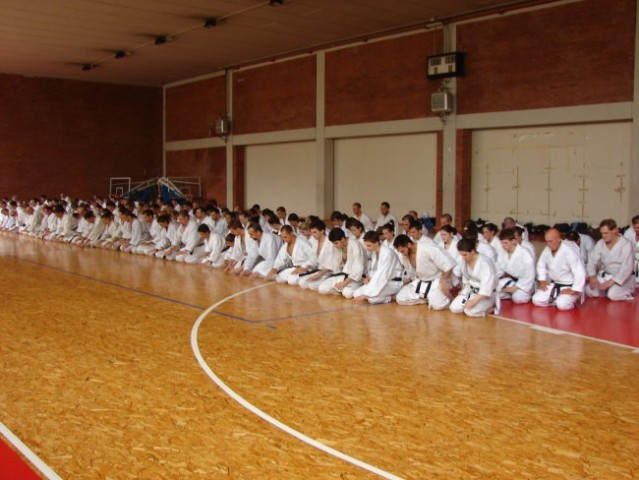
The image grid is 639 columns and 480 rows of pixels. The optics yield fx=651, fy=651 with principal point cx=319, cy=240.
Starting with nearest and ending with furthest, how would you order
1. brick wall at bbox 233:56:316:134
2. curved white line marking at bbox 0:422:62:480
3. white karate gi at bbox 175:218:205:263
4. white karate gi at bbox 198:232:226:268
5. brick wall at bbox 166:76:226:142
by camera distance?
curved white line marking at bbox 0:422:62:480 → white karate gi at bbox 198:232:226:268 → white karate gi at bbox 175:218:205:263 → brick wall at bbox 233:56:316:134 → brick wall at bbox 166:76:226:142

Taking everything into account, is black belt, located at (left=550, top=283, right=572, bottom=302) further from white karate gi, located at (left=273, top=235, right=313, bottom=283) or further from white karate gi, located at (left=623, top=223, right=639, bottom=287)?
white karate gi, located at (left=273, top=235, right=313, bottom=283)

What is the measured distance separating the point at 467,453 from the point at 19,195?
22.3 metres

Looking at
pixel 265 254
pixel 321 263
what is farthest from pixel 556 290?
pixel 265 254

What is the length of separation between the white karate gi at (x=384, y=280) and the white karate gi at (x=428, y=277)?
0.15 metres

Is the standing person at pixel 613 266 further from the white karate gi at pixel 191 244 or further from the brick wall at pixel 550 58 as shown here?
the white karate gi at pixel 191 244

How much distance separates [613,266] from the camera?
911 centimetres

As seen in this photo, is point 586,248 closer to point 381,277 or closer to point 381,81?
point 381,277

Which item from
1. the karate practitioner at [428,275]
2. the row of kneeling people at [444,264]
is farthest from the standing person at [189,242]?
the karate practitioner at [428,275]

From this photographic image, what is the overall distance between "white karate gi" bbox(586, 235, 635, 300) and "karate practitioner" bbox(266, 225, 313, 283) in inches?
167

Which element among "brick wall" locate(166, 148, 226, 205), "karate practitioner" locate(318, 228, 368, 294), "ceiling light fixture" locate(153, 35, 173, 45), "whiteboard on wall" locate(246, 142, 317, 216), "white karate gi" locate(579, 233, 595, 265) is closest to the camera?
"karate practitioner" locate(318, 228, 368, 294)

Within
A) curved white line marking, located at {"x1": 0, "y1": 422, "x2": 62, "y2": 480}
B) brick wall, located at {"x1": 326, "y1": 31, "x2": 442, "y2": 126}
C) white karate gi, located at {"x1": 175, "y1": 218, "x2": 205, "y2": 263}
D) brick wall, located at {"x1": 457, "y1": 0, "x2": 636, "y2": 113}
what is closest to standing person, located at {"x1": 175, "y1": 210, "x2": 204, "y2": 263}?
white karate gi, located at {"x1": 175, "y1": 218, "x2": 205, "y2": 263}

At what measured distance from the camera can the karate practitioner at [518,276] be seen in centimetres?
890

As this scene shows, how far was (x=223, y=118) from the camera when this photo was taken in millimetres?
22281

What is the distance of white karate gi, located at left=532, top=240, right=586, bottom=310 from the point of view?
835cm
